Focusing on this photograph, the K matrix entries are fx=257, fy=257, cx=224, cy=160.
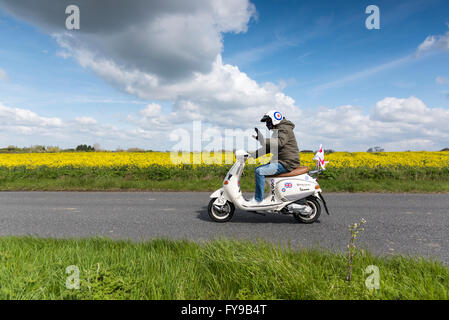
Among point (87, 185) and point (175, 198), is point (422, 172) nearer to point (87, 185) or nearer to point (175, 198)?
point (175, 198)

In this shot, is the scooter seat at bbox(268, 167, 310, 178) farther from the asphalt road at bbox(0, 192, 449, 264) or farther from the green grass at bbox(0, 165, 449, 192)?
the green grass at bbox(0, 165, 449, 192)

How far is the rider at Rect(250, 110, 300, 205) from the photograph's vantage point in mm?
4934

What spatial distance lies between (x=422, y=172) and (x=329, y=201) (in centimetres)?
677

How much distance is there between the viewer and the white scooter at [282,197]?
5012 millimetres

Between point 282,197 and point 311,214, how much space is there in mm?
724

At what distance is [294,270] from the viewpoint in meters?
2.48

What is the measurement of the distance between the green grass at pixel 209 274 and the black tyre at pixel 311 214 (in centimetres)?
204

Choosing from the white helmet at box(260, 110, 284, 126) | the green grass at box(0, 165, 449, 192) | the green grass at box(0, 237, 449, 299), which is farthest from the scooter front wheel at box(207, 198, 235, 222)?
the green grass at box(0, 165, 449, 192)

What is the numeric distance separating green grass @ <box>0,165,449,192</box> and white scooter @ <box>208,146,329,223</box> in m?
4.08

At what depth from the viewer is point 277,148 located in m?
4.95

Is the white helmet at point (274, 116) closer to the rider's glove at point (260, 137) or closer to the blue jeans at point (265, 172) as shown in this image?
the rider's glove at point (260, 137)

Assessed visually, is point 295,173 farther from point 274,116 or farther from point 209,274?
point 209,274

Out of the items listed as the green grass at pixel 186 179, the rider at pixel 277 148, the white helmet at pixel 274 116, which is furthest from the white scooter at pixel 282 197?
the green grass at pixel 186 179
